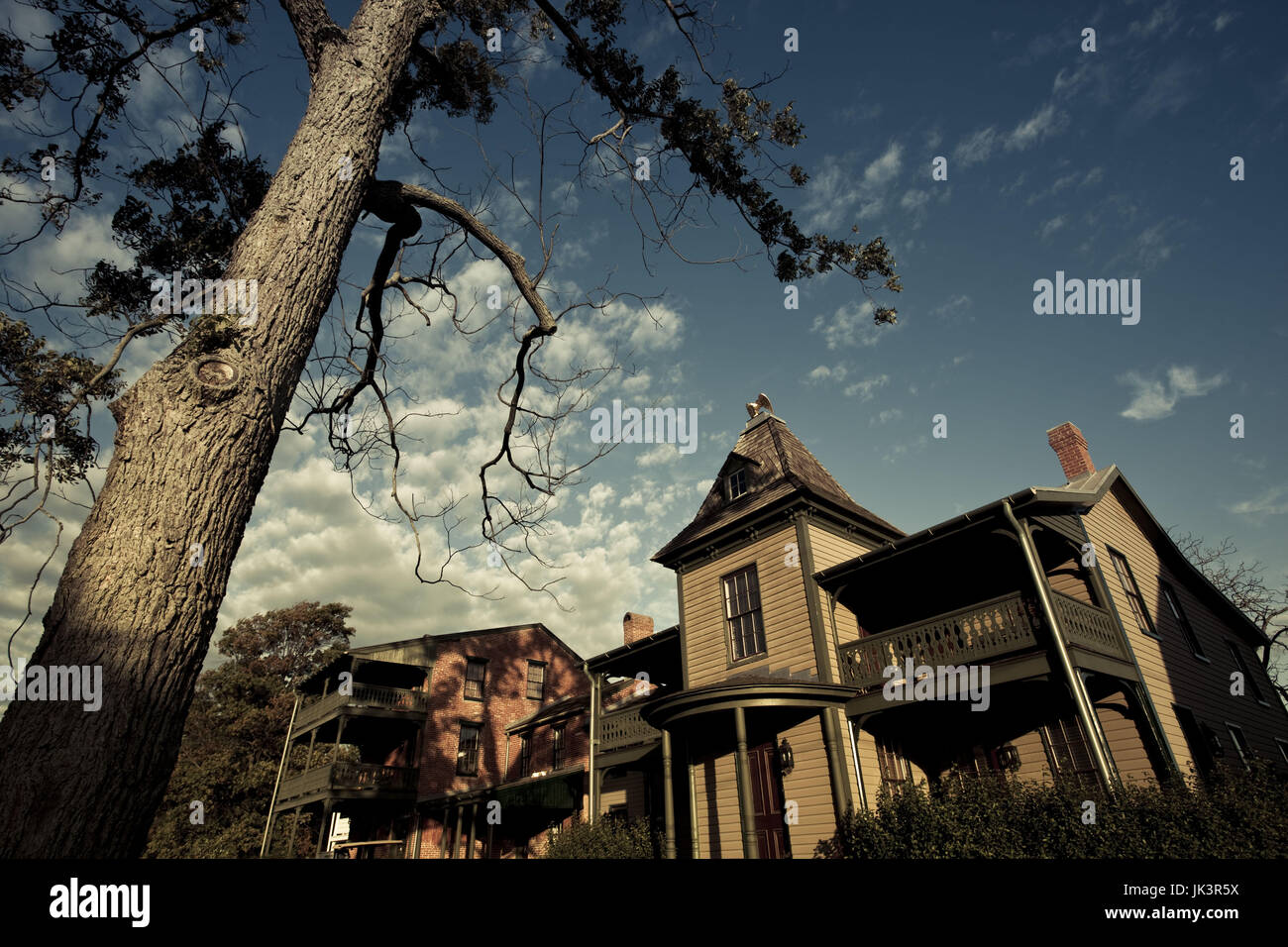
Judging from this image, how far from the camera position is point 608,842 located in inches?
521

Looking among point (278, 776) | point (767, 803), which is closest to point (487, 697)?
point (278, 776)

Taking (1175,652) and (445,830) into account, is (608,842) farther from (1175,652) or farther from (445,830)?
(445,830)

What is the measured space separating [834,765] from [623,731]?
20.6 ft

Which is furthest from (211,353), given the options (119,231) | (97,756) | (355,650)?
(355,650)

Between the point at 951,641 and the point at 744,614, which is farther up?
the point at 744,614

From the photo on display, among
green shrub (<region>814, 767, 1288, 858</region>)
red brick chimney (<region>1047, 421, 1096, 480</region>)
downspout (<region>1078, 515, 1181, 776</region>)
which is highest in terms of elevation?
red brick chimney (<region>1047, 421, 1096, 480</region>)

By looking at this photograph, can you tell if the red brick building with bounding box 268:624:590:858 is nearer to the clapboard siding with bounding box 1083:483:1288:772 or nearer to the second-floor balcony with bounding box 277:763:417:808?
the second-floor balcony with bounding box 277:763:417:808

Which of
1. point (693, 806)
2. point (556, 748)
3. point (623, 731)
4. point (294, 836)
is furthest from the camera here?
point (556, 748)

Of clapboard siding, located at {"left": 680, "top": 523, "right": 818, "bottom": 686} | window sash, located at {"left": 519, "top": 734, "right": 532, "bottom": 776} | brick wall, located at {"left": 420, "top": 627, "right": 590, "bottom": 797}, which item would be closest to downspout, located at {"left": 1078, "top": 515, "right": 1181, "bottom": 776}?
clapboard siding, located at {"left": 680, "top": 523, "right": 818, "bottom": 686}

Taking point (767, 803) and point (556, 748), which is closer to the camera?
point (767, 803)

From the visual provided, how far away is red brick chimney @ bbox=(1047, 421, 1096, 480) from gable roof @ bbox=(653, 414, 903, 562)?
4210 mm

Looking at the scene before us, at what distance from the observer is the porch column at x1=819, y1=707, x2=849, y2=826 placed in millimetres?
11312

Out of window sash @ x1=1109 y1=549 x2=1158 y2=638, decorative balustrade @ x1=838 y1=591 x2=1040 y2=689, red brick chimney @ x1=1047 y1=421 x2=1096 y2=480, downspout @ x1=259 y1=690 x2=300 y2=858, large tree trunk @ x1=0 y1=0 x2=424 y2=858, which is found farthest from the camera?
downspout @ x1=259 y1=690 x2=300 y2=858

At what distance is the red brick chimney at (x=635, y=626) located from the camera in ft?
77.5
